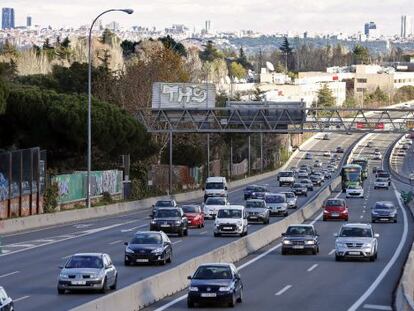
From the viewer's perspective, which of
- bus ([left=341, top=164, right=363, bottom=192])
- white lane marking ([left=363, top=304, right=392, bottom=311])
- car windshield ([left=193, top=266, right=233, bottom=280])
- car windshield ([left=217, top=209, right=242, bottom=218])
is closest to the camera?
car windshield ([left=193, top=266, right=233, bottom=280])

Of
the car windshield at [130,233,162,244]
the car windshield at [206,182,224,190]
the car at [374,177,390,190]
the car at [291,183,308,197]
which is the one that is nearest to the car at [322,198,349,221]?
the car windshield at [206,182,224,190]

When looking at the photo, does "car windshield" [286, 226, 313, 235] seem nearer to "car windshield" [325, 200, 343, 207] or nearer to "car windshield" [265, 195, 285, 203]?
"car windshield" [325, 200, 343, 207]

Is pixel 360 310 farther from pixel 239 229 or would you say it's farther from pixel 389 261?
pixel 239 229

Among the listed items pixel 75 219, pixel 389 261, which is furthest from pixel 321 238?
pixel 75 219

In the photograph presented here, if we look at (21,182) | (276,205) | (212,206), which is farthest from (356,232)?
(276,205)

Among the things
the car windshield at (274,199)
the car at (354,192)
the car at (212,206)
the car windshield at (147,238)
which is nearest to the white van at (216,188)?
the car at (354,192)

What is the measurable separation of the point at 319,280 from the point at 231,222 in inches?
683

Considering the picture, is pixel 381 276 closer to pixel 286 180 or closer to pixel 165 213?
pixel 165 213

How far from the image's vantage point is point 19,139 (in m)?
85.5

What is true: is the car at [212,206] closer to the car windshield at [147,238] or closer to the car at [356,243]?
the car at [356,243]

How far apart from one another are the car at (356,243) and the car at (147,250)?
7560mm

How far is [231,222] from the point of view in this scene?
55.6 m

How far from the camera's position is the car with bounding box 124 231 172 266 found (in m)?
40.8

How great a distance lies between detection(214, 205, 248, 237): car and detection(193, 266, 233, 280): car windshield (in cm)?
2472
